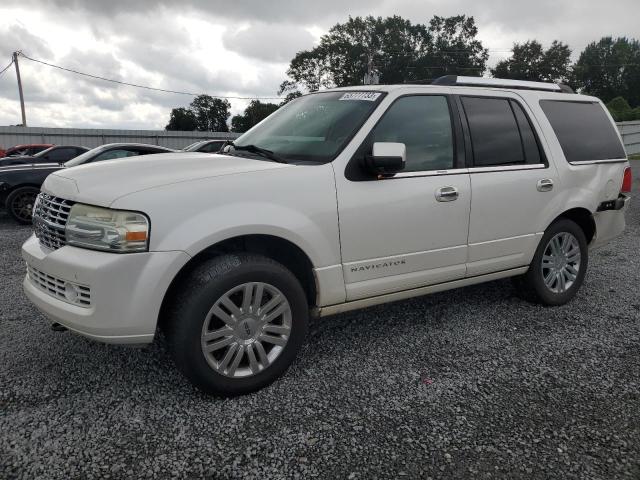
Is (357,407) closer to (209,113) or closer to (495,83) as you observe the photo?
(495,83)

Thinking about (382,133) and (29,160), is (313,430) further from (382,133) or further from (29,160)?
(29,160)

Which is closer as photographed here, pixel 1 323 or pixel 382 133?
pixel 382 133

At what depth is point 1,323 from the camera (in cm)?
384

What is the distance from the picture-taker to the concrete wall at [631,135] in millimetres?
29334

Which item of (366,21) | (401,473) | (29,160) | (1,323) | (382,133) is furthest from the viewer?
(366,21)

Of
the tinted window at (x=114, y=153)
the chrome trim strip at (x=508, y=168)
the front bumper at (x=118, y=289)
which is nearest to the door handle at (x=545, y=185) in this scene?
the chrome trim strip at (x=508, y=168)

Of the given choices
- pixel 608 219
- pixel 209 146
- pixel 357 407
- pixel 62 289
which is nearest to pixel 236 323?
pixel 357 407

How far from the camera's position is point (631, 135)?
2944cm

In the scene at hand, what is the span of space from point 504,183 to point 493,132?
419mm

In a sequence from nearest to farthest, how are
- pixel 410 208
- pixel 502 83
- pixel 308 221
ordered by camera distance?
pixel 308 221, pixel 410 208, pixel 502 83

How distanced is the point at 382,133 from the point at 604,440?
7.02 ft

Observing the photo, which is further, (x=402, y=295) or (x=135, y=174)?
(x=402, y=295)

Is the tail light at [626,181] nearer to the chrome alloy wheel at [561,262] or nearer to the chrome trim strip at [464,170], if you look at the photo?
the chrome alloy wheel at [561,262]

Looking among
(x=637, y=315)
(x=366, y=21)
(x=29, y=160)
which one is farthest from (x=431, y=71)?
(x=637, y=315)
